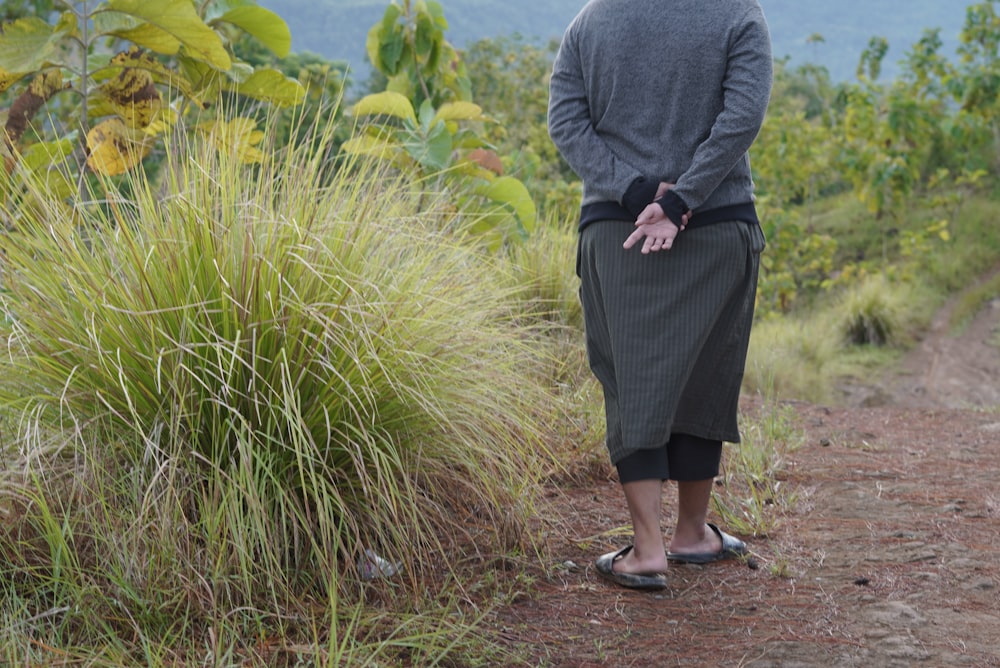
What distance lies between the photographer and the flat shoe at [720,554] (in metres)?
3.03

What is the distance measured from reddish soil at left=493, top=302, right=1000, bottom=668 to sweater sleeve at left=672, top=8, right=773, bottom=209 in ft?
3.53

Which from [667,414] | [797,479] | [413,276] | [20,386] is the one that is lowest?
[797,479]

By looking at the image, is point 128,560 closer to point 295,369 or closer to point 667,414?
point 295,369

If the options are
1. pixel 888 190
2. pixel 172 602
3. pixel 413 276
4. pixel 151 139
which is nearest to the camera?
pixel 172 602

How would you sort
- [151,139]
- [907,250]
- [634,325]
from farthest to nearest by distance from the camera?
[907,250]
[151,139]
[634,325]

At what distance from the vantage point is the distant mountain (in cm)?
1173

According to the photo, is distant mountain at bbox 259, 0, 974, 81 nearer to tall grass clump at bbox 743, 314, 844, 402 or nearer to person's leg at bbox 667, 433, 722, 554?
person's leg at bbox 667, 433, 722, 554

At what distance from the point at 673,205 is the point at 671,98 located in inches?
12.7

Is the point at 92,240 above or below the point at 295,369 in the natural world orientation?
above

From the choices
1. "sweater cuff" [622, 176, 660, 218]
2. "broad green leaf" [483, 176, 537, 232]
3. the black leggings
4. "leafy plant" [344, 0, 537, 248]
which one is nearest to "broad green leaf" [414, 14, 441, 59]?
"leafy plant" [344, 0, 537, 248]

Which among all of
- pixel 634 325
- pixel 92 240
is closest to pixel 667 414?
pixel 634 325

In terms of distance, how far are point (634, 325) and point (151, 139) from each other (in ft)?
6.21

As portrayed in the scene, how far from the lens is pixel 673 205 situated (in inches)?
101

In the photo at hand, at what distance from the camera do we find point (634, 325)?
107 inches
